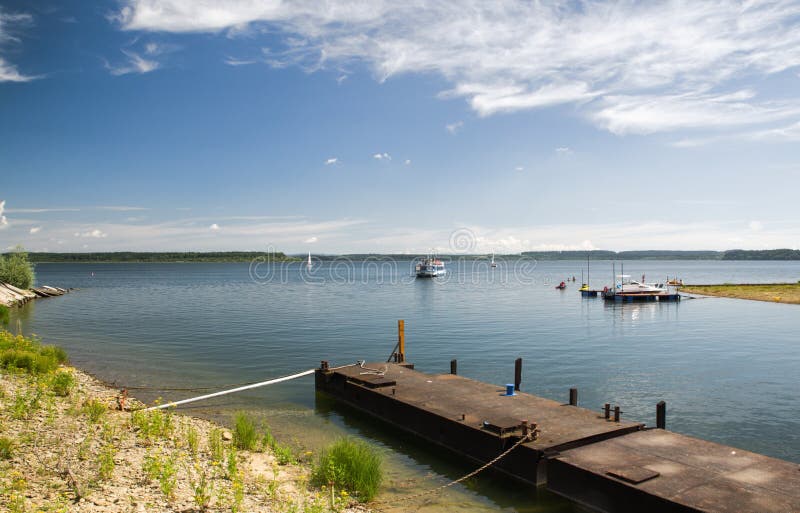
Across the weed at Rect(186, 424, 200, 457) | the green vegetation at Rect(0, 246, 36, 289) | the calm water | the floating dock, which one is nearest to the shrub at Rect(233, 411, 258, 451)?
the weed at Rect(186, 424, 200, 457)

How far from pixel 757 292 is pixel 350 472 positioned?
291ft

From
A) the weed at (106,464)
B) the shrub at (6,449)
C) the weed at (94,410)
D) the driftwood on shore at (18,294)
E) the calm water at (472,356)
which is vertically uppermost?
the shrub at (6,449)

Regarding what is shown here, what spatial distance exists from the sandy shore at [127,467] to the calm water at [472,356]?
3.21m

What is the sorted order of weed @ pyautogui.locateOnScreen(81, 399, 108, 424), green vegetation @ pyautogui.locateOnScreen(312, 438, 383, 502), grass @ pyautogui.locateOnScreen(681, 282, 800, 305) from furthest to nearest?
grass @ pyautogui.locateOnScreen(681, 282, 800, 305) < weed @ pyautogui.locateOnScreen(81, 399, 108, 424) < green vegetation @ pyautogui.locateOnScreen(312, 438, 383, 502)

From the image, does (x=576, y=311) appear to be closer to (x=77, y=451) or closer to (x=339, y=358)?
(x=339, y=358)

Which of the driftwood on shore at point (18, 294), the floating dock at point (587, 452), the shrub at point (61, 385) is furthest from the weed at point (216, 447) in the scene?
the driftwood on shore at point (18, 294)

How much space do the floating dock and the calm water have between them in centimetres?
68

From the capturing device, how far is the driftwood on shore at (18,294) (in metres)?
64.3

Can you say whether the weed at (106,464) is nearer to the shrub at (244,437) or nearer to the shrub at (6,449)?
the shrub at (6,449)

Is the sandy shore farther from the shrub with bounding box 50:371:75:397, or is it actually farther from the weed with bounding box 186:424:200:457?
the shrub with bounding box 50:371:75:397

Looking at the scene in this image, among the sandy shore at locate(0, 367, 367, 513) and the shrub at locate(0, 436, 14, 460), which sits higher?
the shrub at locate(0, 436, 14, 460)

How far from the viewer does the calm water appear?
18.4 m

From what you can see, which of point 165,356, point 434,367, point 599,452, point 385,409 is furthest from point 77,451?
point 165,356

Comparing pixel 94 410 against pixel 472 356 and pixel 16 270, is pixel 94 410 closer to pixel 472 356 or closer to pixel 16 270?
pixel 472 356
